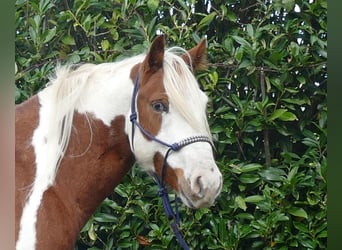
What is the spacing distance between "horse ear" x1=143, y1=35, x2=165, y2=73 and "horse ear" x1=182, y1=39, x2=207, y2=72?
0.11 m

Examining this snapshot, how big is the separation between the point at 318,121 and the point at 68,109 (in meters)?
0.74

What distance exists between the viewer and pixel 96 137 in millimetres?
1492

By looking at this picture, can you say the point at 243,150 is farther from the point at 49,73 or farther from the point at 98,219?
the point at 49,73

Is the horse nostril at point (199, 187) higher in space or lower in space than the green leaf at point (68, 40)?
lower

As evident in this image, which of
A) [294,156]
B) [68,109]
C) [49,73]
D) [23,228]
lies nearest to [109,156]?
[68,109]

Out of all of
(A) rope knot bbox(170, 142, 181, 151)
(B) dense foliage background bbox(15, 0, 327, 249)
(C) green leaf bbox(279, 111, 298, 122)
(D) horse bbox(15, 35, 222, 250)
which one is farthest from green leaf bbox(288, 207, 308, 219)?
(A) rope knot bbox(170, 142, 181, 151)

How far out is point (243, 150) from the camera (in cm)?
176

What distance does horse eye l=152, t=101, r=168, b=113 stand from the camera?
4.71 ft

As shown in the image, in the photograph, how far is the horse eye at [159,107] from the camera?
143cm

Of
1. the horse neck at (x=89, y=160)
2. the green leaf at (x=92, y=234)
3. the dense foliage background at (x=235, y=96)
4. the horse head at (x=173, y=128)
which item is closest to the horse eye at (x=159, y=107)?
the horse head at (x=173, y=128)

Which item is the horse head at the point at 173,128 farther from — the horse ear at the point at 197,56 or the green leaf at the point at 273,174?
the green leaf at the point at 273,174

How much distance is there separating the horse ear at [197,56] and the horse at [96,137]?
3cm

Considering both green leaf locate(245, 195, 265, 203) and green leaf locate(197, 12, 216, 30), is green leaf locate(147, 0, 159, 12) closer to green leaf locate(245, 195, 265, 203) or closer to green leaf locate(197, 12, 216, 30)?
green leaf locate(197, 12, 216, 30)

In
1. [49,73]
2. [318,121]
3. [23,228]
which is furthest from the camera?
[49,73]
